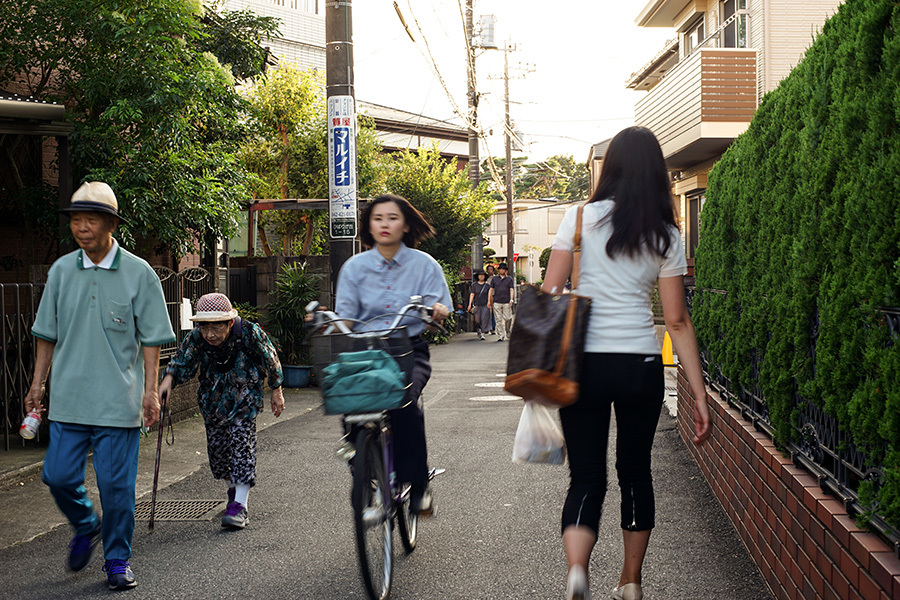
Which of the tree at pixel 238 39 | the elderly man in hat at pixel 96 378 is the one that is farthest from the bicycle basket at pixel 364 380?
the tree at pixel 238 39

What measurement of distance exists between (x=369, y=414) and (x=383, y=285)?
3.21 ft

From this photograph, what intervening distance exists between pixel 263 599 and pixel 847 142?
3175 millimetres

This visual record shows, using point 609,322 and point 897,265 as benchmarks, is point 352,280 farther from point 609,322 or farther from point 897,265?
point 897,265

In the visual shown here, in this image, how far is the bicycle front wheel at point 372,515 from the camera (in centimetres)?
389

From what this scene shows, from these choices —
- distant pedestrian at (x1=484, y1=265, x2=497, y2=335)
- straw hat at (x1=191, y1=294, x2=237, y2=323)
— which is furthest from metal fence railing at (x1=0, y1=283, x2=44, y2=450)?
distant pedestrian at (x1=484, y1=265, x2=497, y2=335)

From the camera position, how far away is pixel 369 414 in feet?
13.4

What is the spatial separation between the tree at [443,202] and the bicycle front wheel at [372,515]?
20335 millimetres

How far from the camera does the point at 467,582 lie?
4426mm

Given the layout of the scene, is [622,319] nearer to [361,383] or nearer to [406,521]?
[361,383]

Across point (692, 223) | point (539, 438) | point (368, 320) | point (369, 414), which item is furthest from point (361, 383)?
point (692, 223)

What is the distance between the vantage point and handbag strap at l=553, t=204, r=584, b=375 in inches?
132

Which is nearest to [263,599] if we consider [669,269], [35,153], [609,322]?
[609,322]

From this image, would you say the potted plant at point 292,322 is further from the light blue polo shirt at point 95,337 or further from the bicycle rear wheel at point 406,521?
the light blue polo shirt at point 95,337

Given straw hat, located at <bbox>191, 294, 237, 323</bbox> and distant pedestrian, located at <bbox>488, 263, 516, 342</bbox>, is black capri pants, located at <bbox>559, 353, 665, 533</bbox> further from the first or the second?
distant pedestrian, located at <bbox>488, 263, 516, 342</bbox>
